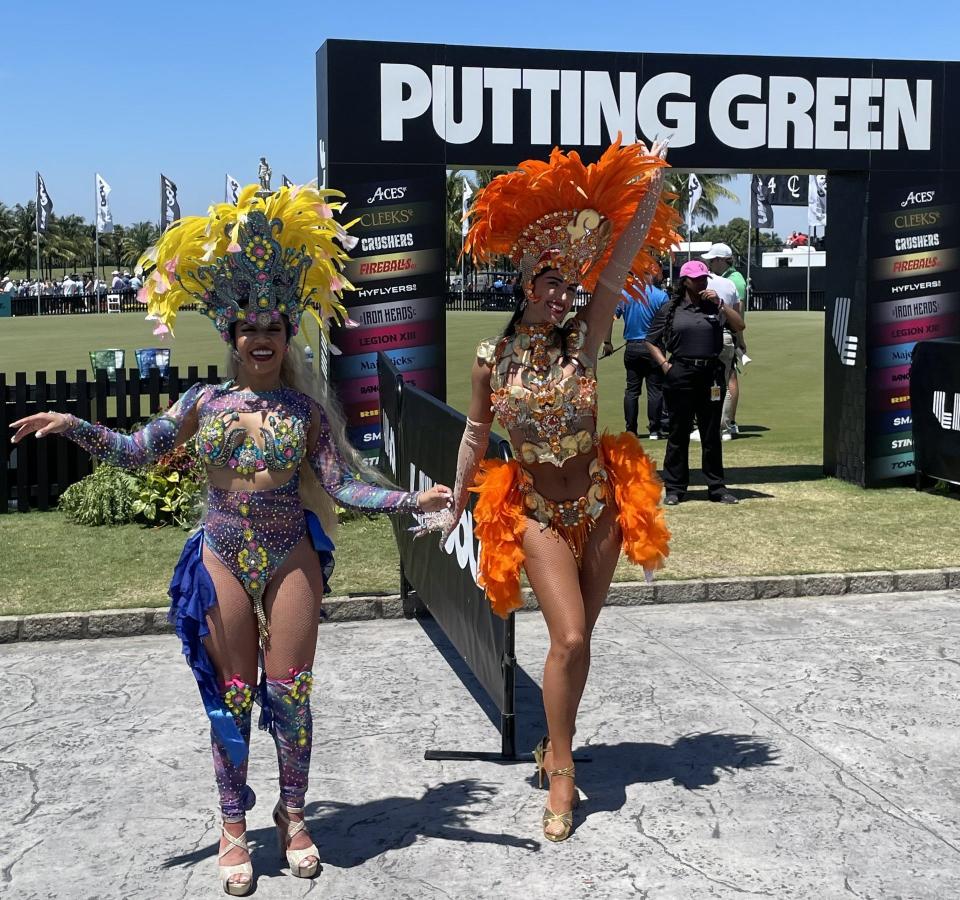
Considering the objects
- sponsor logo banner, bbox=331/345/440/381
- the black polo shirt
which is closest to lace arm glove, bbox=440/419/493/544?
the black polo shirt

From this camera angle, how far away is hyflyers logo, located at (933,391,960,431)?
11266mm

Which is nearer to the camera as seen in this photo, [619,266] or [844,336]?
[619,266]

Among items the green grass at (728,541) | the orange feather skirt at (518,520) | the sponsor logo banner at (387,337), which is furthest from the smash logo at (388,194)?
the orange feather skirt at (518,520)

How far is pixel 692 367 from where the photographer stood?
419 inches

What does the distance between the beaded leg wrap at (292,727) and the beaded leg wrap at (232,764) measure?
0.30 feet

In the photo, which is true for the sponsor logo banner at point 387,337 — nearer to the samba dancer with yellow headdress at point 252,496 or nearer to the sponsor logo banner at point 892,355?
the sponsor logo banner at point 892,355

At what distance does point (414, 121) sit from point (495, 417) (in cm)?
651

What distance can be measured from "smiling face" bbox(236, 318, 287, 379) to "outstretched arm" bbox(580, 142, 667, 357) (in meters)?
1.19

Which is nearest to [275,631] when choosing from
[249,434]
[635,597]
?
[249,434]

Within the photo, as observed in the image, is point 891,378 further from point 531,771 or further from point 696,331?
point 531,771

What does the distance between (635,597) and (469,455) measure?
353 centimetres

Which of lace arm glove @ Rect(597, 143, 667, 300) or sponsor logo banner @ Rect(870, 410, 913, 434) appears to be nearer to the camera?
lace arm glove @ Rect(597, 143, 667, 300)

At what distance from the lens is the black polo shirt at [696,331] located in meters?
10.6

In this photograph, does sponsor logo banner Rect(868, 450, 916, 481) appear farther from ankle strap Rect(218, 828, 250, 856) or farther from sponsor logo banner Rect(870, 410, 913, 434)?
ankle strap Rect(218, 828, 250, 856)
